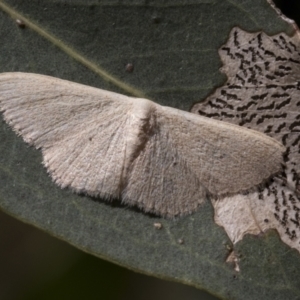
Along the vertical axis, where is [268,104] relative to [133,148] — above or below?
above

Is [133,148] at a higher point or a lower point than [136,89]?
lower

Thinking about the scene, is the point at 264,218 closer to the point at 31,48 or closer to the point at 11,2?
the point at 31,48

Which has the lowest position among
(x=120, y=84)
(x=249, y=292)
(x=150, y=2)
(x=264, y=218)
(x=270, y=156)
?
(x=249, y=292)

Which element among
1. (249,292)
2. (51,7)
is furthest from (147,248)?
(51,7)

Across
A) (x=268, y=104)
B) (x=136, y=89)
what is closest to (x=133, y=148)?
(x=136, y=89)

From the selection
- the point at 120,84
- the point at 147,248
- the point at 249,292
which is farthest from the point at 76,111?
the point at 249,292

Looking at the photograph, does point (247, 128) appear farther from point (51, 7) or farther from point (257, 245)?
point (51, 7)

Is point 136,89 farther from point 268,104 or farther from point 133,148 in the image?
point 268,104

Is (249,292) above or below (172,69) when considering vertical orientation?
below
